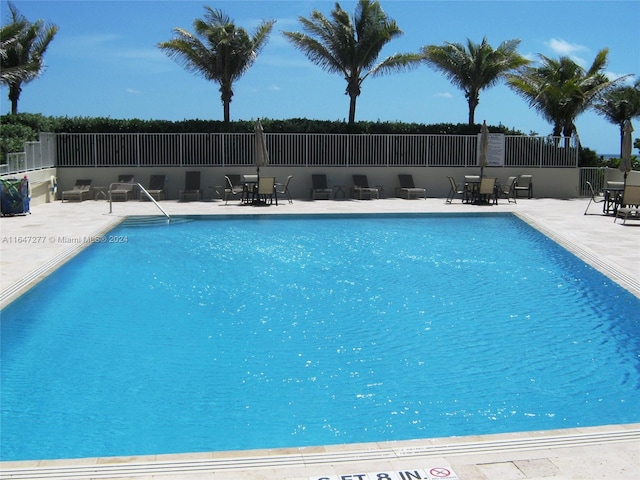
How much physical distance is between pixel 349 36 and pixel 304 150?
446 centimetres

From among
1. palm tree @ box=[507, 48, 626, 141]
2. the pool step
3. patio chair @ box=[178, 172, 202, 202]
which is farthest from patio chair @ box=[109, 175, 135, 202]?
palm tree @ box=[507, 48, 626, 141]

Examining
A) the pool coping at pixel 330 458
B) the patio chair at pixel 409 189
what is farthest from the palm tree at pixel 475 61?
the pool coping at pixel 330 458

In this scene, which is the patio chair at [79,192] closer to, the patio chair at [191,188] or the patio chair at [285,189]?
the patio chair at [191,188]

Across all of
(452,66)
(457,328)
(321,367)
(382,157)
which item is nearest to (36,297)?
(321,367)

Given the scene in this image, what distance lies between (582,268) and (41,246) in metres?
9.27

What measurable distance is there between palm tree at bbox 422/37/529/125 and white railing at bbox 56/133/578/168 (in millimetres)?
2232

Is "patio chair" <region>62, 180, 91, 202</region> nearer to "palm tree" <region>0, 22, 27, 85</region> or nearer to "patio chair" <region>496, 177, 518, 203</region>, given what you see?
"palm tree" <region>0, 22, 27, 85</region>

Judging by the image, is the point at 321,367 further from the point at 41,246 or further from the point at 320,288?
the point at 41,246

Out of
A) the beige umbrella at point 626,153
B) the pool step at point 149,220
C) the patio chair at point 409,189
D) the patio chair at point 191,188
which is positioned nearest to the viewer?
the pool step at point 149,220

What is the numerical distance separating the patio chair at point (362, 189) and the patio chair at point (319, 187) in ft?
2.80

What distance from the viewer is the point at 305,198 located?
73.5ft

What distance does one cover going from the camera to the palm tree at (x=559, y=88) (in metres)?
24.4

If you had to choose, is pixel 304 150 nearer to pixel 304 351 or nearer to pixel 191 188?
pixel 191 188

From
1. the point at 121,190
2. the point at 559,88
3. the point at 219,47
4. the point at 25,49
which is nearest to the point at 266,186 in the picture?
the point at 121,190
